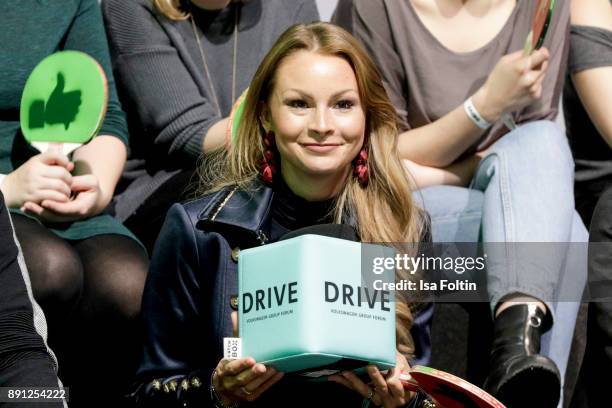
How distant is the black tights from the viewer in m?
2.63

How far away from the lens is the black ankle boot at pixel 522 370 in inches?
98.7

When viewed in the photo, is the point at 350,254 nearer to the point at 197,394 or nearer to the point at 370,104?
the point at 197,394

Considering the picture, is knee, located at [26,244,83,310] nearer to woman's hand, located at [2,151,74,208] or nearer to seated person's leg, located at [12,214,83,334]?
seated person's leg, located at [12,214,83,334]

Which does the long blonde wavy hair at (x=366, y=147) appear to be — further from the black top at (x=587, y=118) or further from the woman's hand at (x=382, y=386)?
the black top at (x=587, y=118)

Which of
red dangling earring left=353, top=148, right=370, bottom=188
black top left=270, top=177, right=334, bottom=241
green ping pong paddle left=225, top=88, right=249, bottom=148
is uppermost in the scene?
green ping pong paddle left=225, top=88, right=249, bottom=148

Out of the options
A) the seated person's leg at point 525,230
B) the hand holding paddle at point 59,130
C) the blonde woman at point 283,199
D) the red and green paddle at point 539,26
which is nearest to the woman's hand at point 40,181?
the hand holding paddle at point 59,130

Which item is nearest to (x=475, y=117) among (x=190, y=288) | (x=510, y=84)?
(x=510, y=84)

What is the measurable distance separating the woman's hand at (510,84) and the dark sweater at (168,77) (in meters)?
0.65

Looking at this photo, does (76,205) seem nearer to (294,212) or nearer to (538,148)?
(294,212)

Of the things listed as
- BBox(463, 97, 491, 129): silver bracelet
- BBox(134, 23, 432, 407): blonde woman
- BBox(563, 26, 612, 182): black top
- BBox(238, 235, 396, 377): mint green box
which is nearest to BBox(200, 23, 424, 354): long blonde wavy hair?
BBox(134, 23, 432, 407): blonde woman

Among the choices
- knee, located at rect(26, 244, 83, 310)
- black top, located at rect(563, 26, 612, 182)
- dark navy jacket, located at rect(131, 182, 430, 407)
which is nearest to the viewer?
dark navy jacket, located at rect(131, 182, 430, 407)

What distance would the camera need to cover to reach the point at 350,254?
208cm

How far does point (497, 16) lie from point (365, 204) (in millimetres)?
954

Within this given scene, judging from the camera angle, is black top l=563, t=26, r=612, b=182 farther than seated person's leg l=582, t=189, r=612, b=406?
Yes
